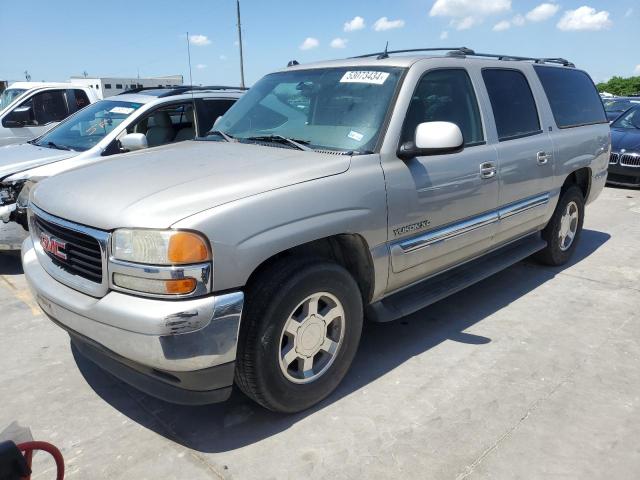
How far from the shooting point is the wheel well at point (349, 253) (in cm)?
283

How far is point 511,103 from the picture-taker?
13.4 feet

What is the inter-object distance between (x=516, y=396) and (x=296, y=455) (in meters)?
1.32

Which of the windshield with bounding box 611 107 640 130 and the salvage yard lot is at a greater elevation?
the windshield with bounding box 611 107 640 130

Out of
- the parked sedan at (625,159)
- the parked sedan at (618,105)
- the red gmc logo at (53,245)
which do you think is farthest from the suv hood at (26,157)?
the parked sedan at (618,105)

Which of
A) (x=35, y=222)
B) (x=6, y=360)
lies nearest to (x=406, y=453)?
(x=35, y=222)

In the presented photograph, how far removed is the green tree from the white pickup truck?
1622 inches

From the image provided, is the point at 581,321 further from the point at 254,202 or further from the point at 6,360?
the point at 6,360

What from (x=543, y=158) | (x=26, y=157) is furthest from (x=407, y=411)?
(x=26, y=157)

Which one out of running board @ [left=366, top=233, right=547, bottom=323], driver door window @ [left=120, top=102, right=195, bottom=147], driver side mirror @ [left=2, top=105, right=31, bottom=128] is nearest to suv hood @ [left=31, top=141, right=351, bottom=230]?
running board @ [left=366, top=233, right=547, bottom=323]

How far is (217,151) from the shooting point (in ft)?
10.4

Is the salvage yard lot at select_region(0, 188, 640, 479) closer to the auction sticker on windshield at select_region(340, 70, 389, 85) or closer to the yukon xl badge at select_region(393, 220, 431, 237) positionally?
the yukon xl badge at select_region(393, 220, 431, 237)

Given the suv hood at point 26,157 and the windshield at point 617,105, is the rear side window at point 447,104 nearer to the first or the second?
the suv hood at point 26,157

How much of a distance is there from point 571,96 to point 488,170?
6.55ft

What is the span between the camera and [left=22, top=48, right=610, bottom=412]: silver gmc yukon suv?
2246 mm
